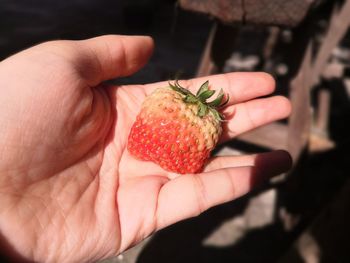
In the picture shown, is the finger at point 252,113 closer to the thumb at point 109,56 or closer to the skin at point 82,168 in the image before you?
the skin at point 82,168

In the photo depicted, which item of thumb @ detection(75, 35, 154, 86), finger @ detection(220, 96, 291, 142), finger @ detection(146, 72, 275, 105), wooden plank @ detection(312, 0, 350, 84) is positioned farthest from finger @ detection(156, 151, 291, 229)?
wooden plank @ detection(312, 0, 350, 84)

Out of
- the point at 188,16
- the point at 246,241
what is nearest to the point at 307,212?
the point at 246,241

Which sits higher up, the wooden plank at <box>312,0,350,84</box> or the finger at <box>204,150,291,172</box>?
the wooden plank at <box>312,0,350,84</box>

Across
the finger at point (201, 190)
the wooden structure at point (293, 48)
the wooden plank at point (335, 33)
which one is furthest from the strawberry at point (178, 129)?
the wooden plank at point (335, 33)

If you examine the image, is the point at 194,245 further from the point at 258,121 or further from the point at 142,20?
the point at 142,20

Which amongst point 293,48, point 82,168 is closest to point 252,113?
point 293,48

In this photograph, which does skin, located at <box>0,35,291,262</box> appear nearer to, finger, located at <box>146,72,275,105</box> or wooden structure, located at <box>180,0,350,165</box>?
finger, located at <box>146,72,275,105</box>

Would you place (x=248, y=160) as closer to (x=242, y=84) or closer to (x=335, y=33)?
(x=242, y=84)
